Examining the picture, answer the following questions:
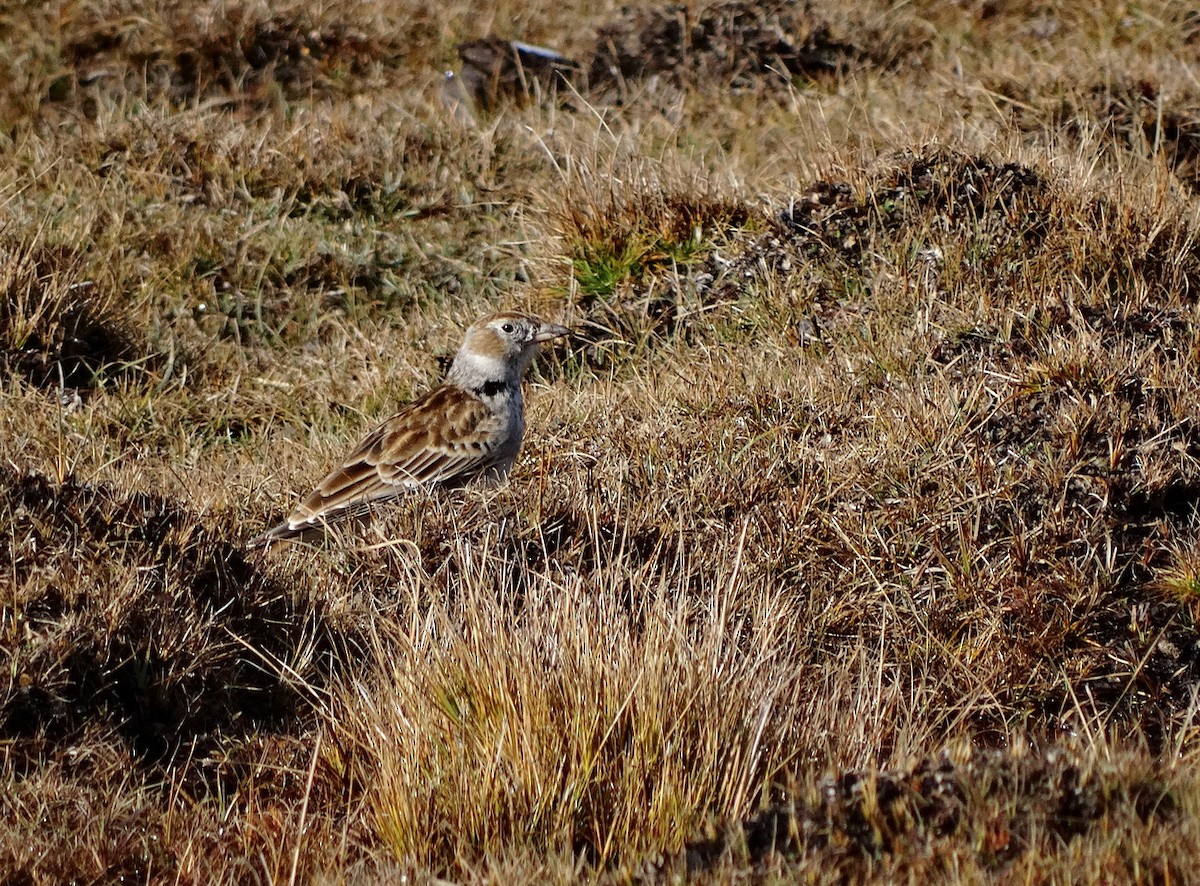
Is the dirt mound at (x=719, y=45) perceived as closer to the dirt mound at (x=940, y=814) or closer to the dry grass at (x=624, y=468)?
the dry grass at (x=624, y=468)

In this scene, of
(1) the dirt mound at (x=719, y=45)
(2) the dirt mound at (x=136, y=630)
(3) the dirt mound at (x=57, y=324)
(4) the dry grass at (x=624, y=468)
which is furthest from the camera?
(1) the dirt mound at (x=719, y=45)

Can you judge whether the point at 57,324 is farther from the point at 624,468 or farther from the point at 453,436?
the point at 624,468

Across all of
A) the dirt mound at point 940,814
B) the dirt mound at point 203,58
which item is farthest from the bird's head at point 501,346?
the dirt mound at point 203,58

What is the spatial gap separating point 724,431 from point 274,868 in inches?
112

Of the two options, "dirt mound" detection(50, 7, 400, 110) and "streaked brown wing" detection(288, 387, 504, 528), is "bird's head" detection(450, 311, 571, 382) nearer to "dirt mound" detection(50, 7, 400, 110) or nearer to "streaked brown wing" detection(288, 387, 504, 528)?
"streaked brown wing" detection(288, 387, 504, 528)

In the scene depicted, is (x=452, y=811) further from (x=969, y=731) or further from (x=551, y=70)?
(x=551, y=70)

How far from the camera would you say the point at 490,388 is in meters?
7.15

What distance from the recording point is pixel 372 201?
380 inches

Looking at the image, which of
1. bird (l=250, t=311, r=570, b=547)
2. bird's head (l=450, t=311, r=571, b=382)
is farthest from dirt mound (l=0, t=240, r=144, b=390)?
bird's head (l=450, t=311, r=571, b=382)

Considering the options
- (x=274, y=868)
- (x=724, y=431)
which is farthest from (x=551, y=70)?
(x=274, y=868)

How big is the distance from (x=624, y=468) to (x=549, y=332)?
1393mm

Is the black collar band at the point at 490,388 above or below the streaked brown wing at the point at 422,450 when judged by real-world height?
above

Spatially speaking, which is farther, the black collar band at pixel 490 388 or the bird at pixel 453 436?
the black collar band at pixel 490 388

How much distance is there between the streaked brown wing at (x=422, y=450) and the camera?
665 cm
